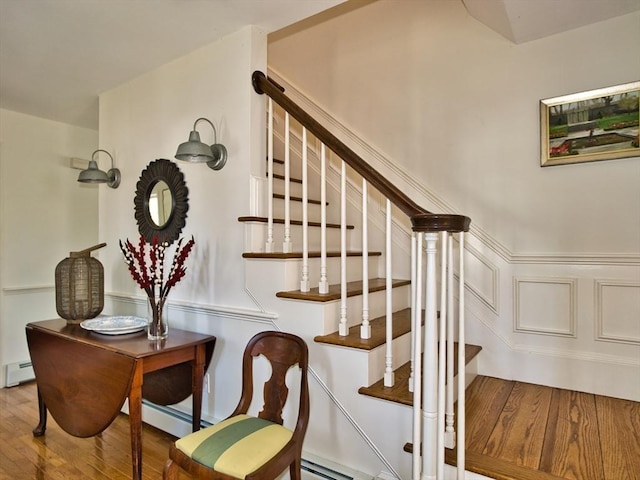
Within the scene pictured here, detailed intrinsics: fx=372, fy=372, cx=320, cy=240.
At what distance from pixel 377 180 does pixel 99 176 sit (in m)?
2.12

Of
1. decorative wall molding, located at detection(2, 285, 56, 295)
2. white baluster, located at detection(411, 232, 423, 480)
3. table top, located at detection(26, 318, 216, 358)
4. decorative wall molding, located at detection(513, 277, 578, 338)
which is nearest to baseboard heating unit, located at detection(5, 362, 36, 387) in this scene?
decorative wall molding, located at detection(2, 285, 56, 295)

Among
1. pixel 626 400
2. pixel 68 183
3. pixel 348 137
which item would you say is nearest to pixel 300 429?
pixel 626 400

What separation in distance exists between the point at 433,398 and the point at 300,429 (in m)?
0.57

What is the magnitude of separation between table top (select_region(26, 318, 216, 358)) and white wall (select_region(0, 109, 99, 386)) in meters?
1.41

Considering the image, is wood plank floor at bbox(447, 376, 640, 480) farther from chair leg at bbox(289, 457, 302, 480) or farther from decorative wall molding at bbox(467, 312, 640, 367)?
chair leg at bbox(289, 457, 302, 480)

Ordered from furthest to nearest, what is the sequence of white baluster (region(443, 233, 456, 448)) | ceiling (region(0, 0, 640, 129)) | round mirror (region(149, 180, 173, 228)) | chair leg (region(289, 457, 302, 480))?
round mirror (region(149, 180, 173, 228))
ceiling (region(0, 0, 640, 129))
chair leg (region(289, 457, 302, 480))
white baluster (region(443, 233, 456, 448))

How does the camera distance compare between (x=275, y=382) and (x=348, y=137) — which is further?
(x=348, y=137)

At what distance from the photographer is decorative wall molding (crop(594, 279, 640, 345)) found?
1.92 metres

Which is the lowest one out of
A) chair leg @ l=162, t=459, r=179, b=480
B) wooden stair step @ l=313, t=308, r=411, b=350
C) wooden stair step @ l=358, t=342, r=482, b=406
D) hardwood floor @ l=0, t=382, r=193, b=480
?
hardwood floor @ l=0, t=382, r=193, b=480

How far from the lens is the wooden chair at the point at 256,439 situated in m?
1.32

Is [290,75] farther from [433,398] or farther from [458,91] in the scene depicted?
[433,398]

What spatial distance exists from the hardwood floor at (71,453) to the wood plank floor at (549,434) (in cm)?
133

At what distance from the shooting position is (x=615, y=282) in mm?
1954

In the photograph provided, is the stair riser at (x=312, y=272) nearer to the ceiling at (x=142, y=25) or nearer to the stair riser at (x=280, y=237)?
the stair riser at (x=280, y=237)
